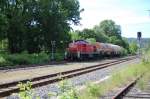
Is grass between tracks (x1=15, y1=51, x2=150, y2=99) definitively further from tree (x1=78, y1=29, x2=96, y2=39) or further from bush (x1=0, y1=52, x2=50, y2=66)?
tree (x1=78, y1=29, x2=96, y2=39)

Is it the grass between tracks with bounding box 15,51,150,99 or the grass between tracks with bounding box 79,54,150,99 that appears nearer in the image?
the grass between tracks with bounding box 15,51,150,99

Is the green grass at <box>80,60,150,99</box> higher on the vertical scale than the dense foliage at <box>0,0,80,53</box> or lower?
lower

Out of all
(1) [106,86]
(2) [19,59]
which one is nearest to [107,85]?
(1) [106,86]

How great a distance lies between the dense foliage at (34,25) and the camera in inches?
1993

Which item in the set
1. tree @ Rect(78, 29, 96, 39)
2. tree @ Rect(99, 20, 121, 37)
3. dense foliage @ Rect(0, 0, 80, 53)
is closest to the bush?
dense foliage @ Rect(0, 0, 80, 53)

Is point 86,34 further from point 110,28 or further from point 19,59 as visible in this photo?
point 19,59

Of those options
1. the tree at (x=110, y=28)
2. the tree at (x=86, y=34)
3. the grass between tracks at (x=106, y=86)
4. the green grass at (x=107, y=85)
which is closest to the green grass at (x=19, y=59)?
the green grass at (x=107, y=85)

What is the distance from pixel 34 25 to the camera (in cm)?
5662

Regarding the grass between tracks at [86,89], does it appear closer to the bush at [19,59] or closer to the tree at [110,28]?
the bush at [19,59]

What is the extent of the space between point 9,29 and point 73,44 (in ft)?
25.0

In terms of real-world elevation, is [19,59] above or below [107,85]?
above

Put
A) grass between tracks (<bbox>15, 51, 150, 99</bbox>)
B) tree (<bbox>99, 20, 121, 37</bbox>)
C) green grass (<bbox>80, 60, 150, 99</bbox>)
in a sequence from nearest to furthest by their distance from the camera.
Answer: grass between tracks (<bbox>15, 51, 150, 99</bbox>) < green grass (<bbox>80, 60, 150, 99</bbox>) < tree (<bbox>99, 20, 121, 37</bbox>)

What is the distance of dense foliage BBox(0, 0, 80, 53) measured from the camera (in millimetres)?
50625

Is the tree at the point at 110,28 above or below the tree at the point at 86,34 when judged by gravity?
above
